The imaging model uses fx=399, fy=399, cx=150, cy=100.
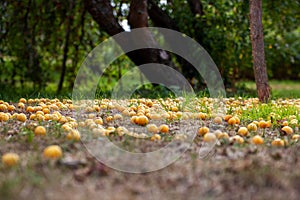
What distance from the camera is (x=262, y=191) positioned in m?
1.59

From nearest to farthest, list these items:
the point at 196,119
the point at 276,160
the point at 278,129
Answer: the point at 276,160 < the point at 278,129 < the point at 196,119

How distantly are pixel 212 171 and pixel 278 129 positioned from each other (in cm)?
152

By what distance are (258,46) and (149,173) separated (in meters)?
3.13

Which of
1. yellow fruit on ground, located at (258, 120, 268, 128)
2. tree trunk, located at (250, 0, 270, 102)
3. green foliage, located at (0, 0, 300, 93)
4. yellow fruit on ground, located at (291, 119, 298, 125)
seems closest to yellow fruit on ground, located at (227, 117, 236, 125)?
yellow fruit on ground, located at (258, 120, 268, 128)

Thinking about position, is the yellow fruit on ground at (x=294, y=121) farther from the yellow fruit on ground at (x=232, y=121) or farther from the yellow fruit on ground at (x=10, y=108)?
the yellow fruit on ground at (x=10, y=108)

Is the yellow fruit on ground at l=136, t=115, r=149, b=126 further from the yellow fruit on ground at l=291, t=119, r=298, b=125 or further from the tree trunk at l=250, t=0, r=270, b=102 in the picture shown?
the tree trunk at l=250, t=0, r=270, b=102

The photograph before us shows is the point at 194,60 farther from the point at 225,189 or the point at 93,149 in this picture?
the point at 225,189

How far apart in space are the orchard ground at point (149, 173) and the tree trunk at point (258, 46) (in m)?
1.40

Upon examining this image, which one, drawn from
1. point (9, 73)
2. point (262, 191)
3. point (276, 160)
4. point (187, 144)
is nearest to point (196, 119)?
point (187, 144)

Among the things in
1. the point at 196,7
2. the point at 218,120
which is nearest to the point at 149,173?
the point at 218,120

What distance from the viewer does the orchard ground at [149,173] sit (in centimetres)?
155

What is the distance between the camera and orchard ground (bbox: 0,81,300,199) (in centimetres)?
155

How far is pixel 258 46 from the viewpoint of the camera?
4547mm

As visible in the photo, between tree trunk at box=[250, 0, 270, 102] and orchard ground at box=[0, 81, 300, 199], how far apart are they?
140 cm
